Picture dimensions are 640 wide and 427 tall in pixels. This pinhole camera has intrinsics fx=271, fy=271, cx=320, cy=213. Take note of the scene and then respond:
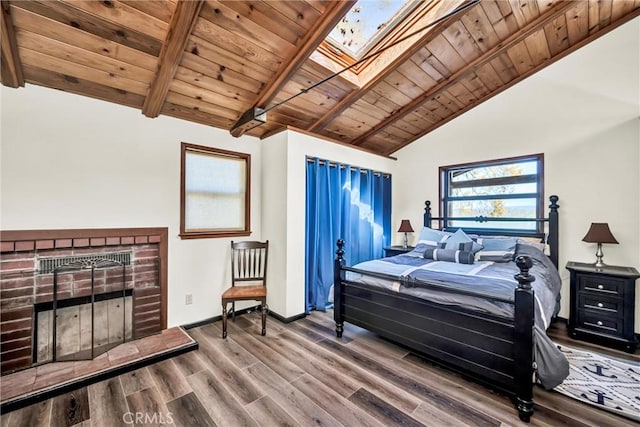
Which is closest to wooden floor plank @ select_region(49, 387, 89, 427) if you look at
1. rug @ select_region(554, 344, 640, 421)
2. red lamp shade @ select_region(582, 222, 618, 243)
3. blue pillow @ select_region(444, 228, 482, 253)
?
rug @ select_region(554, 344, 640, 421)

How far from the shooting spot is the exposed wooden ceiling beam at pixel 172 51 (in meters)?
1.98

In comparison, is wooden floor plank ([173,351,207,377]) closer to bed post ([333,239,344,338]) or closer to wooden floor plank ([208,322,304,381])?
→ wooden floor plank ([208,322,304,381])

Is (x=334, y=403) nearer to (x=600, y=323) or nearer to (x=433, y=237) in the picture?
(x=433, y=237)

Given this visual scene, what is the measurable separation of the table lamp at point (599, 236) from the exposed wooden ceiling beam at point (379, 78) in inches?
107

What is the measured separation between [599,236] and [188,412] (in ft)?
13.9

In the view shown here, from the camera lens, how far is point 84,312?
2590 mm

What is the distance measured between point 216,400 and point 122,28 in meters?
2.92

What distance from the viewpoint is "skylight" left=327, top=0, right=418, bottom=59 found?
2633mm

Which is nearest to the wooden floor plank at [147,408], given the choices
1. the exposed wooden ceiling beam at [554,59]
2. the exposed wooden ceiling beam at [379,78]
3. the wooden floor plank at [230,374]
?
the wooden floor plank at [230,374]

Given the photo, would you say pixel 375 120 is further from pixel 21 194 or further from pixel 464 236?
pixel 21 194

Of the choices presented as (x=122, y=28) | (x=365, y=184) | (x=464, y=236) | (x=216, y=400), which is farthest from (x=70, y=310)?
(x=464, y=236)

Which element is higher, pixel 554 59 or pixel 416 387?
pixel 554 59

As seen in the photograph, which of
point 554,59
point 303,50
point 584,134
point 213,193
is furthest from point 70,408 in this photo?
point 554,59

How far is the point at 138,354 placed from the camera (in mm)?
2520
